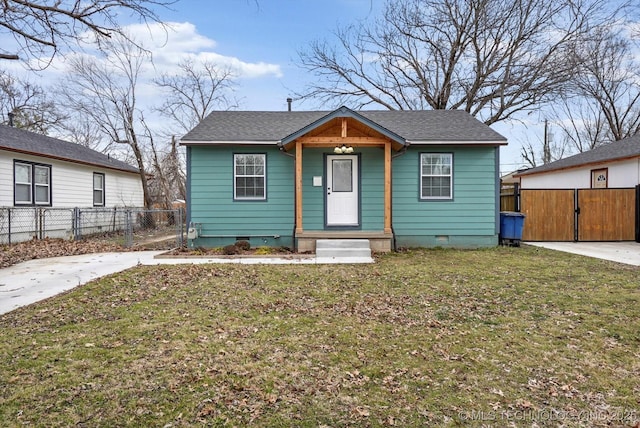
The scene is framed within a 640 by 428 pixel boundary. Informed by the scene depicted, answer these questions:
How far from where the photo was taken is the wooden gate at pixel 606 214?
12000mm

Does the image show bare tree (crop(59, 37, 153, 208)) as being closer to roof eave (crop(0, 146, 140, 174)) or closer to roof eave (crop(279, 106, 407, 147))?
Result: roof eave (crop(0, 146, 140, 174))

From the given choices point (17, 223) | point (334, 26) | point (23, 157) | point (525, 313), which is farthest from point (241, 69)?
point (525, 313)

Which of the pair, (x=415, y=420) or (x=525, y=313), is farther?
(x=525, y=313)

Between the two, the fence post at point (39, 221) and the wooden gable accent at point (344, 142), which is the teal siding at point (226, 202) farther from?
the fence post at point (39, 221)

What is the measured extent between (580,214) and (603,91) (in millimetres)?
17998

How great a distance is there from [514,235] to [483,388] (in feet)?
29.3

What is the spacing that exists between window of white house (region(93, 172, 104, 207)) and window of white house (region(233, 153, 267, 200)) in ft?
30.7

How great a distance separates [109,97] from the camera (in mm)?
18422

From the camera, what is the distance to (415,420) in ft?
7.70

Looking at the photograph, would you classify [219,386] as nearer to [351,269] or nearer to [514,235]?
[351,269]

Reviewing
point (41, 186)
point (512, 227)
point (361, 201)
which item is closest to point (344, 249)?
point (361, 201)

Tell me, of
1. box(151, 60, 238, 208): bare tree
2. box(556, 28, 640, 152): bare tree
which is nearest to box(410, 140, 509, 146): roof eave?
box(556, 28, 640, 152): bare tree

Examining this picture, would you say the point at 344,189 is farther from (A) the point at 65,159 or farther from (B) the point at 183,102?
(B) the point at 183,102

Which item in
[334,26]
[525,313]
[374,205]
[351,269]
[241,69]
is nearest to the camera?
[525,313]
